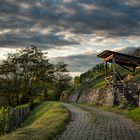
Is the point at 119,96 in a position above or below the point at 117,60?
below

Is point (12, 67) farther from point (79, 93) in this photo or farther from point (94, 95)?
point (94, 95)

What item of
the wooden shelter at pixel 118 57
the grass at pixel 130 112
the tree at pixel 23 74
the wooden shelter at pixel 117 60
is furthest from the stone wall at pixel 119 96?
the tree at pixel 23 74

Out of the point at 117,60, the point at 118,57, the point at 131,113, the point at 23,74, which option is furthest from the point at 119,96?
the point at 23,74

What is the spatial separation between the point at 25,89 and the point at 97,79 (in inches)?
708

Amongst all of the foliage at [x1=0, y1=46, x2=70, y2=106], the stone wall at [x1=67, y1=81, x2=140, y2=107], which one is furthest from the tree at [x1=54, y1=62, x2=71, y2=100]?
the stone wall at [x1=67, y1=81, x2=140, y2=107]

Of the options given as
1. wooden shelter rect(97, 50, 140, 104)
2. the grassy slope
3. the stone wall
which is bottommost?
the grassy slope

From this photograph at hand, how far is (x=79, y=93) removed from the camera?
60.3m

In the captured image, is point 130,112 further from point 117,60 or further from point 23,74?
point 23,74

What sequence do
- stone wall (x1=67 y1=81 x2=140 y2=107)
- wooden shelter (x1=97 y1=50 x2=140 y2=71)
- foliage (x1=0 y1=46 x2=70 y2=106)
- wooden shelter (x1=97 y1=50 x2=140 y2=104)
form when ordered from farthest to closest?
1. foliage (x1=0 y1=46 x2=70 y2=106)
2. wooden shelter (x1=97 y1=50 x2=140 y2=71)
3. wooden shelter (x1=97 y1=50 x2=140 y2=104)
4. stone wall (x1=67 y1=81 x2=140 y2=107)

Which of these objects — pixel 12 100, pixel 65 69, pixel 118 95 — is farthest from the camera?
pixel 65 69

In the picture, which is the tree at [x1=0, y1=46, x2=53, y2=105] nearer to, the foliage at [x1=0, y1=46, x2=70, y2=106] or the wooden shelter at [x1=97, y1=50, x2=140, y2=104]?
the foliage at [x1=0, y1=46, x2=70, y2=106]

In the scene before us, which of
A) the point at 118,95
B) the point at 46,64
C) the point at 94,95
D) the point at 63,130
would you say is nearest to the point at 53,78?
the point at 46,64

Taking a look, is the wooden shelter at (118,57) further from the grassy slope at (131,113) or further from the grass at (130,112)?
the grassy slope at (131,113)

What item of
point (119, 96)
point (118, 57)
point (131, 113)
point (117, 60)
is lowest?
point (131, 113)
